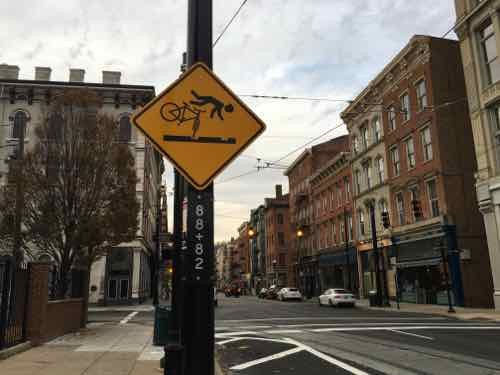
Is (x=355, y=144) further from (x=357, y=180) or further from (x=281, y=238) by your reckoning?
(x=281, y=238)

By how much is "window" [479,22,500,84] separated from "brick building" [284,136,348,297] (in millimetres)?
30897

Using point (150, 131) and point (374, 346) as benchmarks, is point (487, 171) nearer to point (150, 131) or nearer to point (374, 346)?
point (374, 346)

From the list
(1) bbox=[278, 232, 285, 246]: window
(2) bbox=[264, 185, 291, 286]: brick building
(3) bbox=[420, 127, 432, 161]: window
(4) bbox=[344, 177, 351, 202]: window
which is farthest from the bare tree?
(1) bbox=[278, 232, 285, 246]: window

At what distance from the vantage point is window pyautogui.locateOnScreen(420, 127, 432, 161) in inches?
1176

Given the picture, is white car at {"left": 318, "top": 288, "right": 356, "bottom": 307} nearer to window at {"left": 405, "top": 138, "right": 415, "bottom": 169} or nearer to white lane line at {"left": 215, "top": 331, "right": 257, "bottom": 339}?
window at {"left": 405, "top": 138, "right": 415, "bottom": 169}

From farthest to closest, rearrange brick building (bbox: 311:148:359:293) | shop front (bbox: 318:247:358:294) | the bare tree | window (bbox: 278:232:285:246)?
window (bbox: 278:232:285:246) → brick building (bbox: 311:148:359:293) → shop front (bbox: 318:247:358:294) → the bare tree

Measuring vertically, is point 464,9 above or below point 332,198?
→ above

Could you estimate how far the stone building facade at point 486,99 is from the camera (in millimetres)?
23094

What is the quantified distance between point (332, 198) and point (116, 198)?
33.0m

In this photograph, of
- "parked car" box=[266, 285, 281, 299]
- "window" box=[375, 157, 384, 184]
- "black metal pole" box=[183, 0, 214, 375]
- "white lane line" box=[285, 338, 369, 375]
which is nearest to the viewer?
"black metal pole" box=[183, 0, 214, 375]

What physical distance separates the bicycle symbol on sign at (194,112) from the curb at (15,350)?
28.1 ft

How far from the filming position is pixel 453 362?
30.0 feet

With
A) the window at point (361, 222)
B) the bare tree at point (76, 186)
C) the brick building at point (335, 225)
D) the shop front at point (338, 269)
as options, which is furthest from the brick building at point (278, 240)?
the bare tree at point (76, 186)

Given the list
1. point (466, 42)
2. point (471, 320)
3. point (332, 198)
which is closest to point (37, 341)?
point (471, 320)
